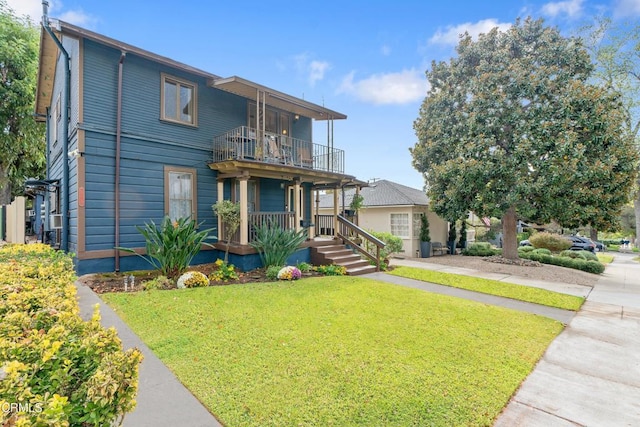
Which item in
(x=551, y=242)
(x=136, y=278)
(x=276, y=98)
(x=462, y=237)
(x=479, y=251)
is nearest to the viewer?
(x=136, y=278)

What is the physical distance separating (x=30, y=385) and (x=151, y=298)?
505cm

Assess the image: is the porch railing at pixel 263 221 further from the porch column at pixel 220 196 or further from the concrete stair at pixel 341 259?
the concrete stair at pixel 341 259

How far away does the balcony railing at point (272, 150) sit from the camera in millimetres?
9750

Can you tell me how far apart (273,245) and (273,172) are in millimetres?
2519

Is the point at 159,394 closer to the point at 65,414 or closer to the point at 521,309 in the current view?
the point at 65,414

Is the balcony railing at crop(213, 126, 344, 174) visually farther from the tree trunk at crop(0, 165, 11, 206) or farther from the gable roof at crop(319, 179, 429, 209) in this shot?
the tree trunk at crop(0, 165, 11, 206)

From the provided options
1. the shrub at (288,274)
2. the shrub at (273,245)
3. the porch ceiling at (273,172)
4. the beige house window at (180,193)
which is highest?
the porch ceiling at (273,172)

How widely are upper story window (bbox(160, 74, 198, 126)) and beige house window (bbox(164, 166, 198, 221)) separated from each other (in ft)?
5.27

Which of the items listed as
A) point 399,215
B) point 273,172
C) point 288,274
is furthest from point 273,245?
point 399,215

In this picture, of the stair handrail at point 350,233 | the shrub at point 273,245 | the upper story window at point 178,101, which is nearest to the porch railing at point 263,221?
the shrub at point 273,245

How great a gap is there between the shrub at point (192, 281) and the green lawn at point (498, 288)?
6123 mm

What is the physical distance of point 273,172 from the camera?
1009 centimetres

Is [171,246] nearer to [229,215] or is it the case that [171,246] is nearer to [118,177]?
[229,215]

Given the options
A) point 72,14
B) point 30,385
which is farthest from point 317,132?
point 30,385
